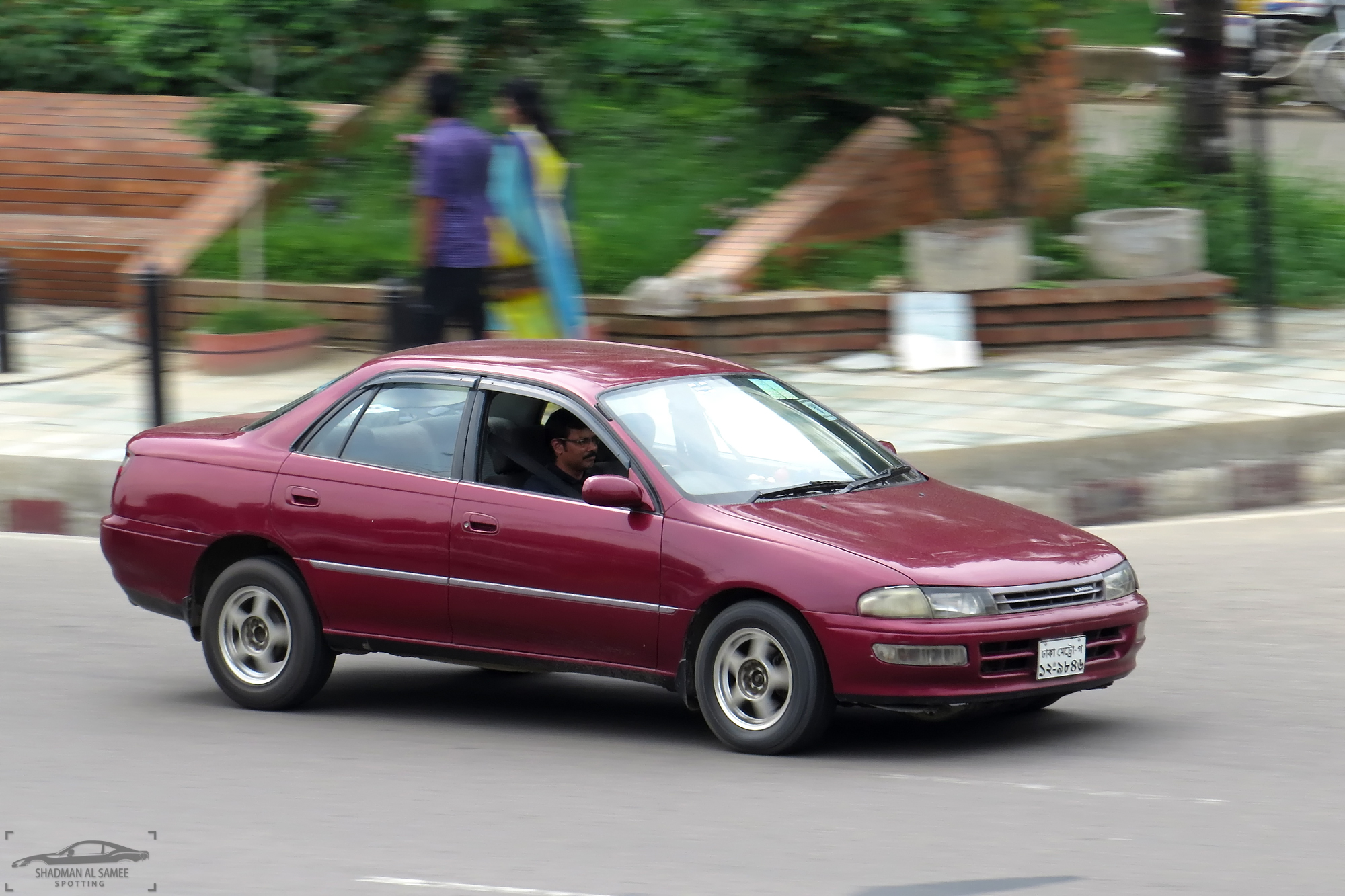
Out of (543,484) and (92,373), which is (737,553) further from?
(92,373)

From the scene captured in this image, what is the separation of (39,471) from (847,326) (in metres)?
5.92

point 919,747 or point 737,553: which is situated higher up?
point 737,553

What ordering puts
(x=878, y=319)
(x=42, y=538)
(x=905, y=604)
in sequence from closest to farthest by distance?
1. (x=905, y=604)
2. (x=42, y=538)
3. (x=878, y=319)

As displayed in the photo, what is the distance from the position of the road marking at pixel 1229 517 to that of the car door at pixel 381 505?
16.4 ft

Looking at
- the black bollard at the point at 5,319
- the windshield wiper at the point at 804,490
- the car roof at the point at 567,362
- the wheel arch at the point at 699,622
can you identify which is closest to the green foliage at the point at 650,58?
the black bollard at the point at 5,319

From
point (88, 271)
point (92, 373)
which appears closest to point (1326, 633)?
point (92, 373)

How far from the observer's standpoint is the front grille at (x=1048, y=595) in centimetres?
643

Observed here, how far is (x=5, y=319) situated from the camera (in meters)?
14.8

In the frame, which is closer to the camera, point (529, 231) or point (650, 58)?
point (529, 231)

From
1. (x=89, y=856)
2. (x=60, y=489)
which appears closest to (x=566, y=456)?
(x=89, y=856)

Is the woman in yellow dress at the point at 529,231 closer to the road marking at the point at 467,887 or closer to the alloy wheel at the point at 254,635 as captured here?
the alloy wheel at the point at 254,635

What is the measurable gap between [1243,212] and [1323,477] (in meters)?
5.76

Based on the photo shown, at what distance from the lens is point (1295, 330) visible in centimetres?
1517

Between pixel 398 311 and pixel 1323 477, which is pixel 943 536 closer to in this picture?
pixel 1323 477
